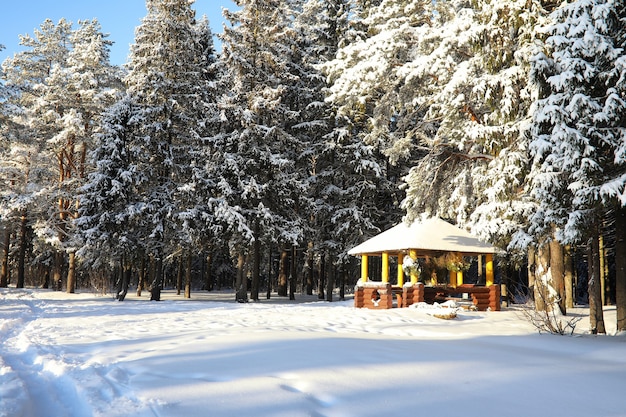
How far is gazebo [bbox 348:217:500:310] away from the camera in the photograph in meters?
16.8

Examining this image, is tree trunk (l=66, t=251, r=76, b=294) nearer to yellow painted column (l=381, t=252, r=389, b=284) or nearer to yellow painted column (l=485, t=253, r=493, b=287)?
yellow painted column (l=381, t=252, r=389, b=284)

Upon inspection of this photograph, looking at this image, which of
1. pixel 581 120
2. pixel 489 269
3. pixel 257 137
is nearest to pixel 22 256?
pixel 257 137

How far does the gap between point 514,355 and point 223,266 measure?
128 ft

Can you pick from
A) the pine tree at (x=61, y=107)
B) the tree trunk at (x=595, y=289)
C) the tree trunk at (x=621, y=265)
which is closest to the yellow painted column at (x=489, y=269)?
the tree trunk at (x=595, y=289)

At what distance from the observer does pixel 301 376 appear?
4914 mm

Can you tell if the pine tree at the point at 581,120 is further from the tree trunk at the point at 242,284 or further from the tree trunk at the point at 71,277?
the tree trunk at the point at 71,277

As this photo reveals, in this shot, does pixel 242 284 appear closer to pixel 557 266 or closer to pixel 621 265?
pixel 557 266

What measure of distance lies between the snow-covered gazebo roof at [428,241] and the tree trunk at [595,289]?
5.71 metres

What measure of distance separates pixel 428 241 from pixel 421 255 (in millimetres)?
1784

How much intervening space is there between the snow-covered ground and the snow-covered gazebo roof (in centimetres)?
804

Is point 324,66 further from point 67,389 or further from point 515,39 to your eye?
point 67,389

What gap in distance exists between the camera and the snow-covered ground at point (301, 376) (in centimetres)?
408

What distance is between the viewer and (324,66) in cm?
1717

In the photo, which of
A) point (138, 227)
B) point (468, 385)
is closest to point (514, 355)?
point (468, 385)
